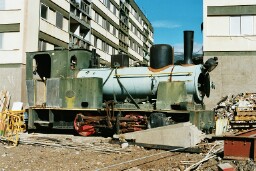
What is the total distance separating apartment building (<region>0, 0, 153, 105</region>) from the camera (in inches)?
941

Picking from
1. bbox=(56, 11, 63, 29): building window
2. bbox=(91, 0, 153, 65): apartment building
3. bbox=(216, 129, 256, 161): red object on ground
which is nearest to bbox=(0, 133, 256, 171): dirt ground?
bbox=(216, 129, 256, 161): red object on ground

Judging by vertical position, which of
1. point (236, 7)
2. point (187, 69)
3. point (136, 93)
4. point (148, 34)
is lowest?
point (136, 93)

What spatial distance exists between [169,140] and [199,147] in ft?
2.97

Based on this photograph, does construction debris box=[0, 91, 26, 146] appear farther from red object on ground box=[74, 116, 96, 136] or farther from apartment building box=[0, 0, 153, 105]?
apartment building box=[0, 0, 153, 105]

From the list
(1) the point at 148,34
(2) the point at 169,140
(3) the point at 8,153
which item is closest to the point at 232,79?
(2) the point at 169,140

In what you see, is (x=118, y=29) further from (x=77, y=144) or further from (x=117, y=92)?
(x=77, y=144)

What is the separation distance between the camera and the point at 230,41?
24.7 metres

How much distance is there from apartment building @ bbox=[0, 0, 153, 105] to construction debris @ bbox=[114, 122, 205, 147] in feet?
19.4

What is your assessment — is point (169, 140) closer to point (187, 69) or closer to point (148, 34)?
point (187, 69)

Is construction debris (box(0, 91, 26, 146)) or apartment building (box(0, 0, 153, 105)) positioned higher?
apartment building (box(0, 0, 153, 105))

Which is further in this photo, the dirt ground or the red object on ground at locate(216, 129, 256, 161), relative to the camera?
the red object on ground at locate(216, 129, 256, 161)

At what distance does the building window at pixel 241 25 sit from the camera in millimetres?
24906

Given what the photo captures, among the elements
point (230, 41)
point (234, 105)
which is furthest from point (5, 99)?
point (230, 41)

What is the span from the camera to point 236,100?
21219mm
